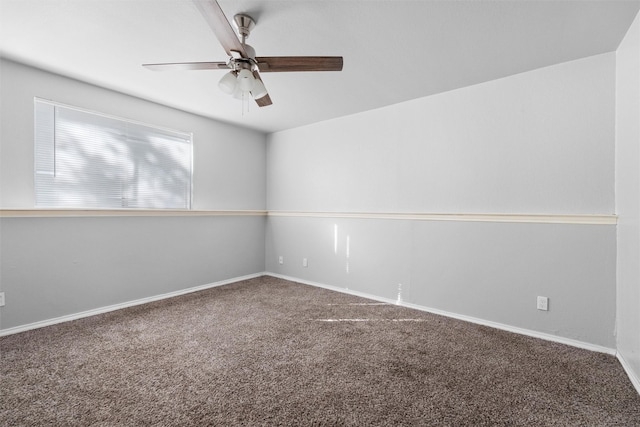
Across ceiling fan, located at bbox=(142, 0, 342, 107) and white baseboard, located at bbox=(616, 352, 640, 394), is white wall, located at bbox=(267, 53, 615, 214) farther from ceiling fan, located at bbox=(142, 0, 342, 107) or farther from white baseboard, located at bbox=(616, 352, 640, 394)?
ceiling fan, located at bbox=(142, 0, 342, 107)

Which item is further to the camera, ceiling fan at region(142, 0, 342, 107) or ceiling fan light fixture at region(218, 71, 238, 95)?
ceiling fan light fixture at region(218, 71, 238, 95)

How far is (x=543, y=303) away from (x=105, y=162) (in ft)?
14.0

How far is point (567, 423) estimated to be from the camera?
56.0 inches

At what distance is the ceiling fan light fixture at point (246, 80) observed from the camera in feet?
5.82

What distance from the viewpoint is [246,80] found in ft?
5.92

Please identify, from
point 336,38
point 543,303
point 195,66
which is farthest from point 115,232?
point 543,303

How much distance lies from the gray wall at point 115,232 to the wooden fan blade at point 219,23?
2137 mm

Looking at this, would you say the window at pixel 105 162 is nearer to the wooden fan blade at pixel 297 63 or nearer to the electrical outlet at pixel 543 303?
the wooden fan blade at pixel 297 63

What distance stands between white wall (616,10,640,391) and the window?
4084 mm

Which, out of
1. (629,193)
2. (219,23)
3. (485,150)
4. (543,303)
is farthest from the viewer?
(485,150)

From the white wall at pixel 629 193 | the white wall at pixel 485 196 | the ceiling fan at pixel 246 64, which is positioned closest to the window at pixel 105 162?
the ceiling fan at pixel 246 64

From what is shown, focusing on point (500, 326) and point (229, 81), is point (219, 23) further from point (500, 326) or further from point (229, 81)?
point (500, 326)

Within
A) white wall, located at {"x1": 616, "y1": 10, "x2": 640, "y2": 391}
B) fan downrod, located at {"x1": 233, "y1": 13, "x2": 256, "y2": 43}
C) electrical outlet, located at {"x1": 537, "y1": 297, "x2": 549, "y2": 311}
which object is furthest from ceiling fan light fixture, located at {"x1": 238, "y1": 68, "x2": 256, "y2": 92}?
electrical outlet, located at {"x1": 537, "y1": 297, "x2": 549, "y2": 311}

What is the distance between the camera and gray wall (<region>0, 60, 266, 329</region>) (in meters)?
2.40
